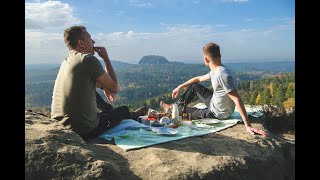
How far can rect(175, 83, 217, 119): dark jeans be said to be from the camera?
29.5 feet

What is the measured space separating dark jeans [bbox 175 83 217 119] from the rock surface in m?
1.40

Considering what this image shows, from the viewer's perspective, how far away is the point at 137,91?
126m

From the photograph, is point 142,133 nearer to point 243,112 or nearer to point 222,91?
point 243,112

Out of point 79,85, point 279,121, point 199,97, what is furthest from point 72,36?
point 279,121

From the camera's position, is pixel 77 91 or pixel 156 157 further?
pixel 77 91

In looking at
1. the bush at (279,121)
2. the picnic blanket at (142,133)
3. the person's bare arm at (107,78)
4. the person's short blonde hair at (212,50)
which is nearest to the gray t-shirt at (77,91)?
the person's bare arm at (107,78)

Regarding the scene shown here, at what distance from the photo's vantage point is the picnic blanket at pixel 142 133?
647 centimetres

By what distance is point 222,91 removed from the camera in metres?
8.32

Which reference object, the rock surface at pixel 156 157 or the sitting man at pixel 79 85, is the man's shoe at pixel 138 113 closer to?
the sitting man at pixel 79 85

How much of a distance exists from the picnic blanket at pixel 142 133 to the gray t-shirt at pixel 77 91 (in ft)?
1.95

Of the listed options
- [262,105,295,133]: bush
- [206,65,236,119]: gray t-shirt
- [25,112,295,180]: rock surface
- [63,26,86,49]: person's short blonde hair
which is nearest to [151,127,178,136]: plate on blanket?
[25,112,295,180]: rock surface

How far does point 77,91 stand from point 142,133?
1556 mm

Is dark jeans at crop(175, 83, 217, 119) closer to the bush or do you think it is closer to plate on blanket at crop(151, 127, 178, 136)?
the bush

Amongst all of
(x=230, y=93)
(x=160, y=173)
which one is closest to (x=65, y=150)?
(x=160, y=173)
